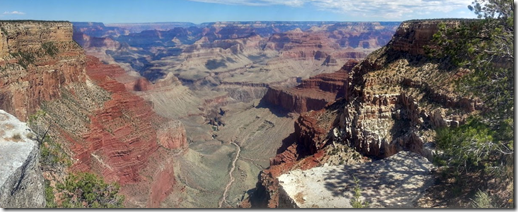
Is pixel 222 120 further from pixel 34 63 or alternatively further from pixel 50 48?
pixel 34 63

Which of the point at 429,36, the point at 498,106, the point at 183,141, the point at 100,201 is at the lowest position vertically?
the point at 183,141

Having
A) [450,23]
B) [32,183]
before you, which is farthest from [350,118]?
[32,183]

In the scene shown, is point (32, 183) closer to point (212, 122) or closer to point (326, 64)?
point (212, 122)

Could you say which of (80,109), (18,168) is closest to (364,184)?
(18,168)

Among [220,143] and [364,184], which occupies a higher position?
[364,184]

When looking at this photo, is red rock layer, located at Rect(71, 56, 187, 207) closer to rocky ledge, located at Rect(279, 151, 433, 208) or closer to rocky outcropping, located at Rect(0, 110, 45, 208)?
rocky outcropping, located at Rect(0, 110, 45, 208)

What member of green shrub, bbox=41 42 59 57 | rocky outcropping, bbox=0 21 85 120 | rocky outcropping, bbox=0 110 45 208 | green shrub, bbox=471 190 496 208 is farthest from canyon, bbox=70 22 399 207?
green shrub, bbox=471 190 496 208
